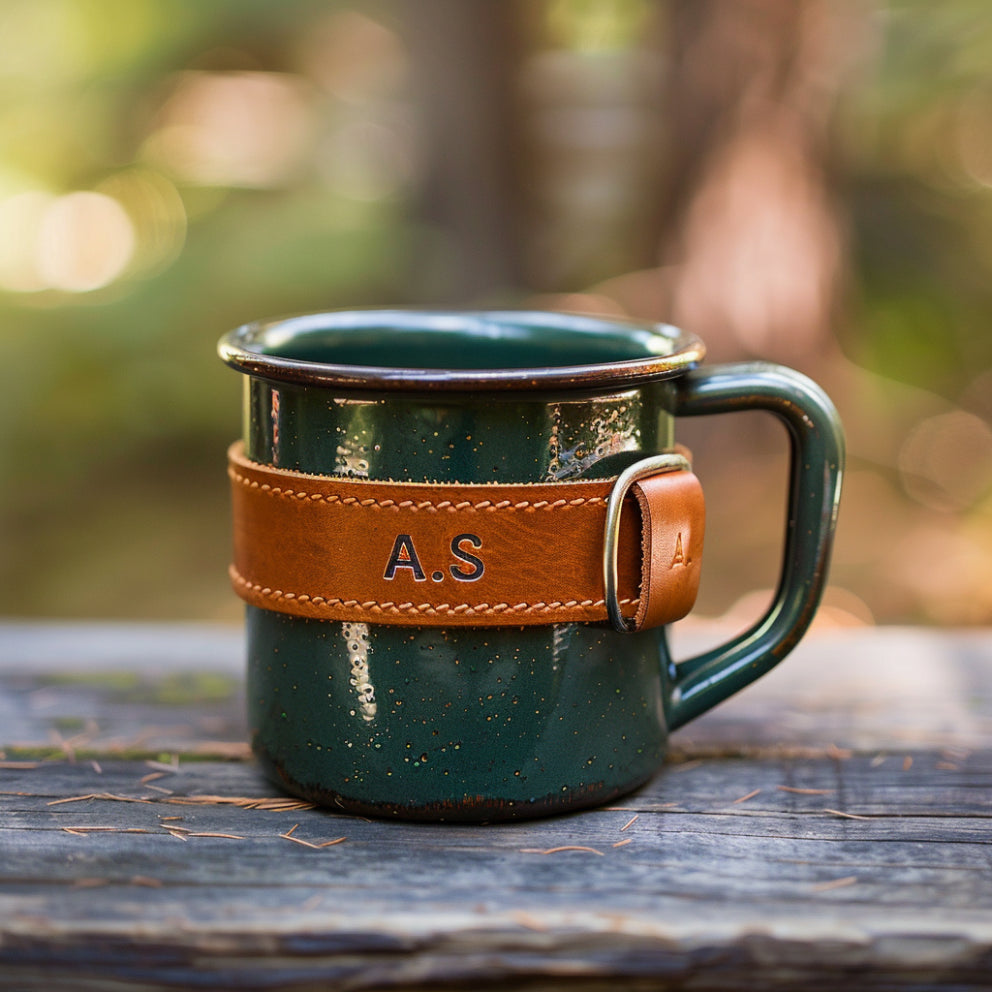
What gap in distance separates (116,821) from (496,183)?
3050mm

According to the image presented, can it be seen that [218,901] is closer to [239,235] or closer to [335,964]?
[335,964]

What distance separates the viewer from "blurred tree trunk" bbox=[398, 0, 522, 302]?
337cm

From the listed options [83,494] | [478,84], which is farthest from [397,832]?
[83,494]

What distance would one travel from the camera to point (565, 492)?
2.68 ft

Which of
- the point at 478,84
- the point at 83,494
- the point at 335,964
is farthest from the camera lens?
the point at 83,494

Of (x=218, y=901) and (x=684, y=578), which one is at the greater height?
Result: (x=684, y=578)

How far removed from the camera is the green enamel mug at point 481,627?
810mm

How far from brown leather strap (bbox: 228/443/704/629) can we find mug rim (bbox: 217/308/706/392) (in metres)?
0.07

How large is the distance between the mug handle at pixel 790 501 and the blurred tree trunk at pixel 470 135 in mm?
2763

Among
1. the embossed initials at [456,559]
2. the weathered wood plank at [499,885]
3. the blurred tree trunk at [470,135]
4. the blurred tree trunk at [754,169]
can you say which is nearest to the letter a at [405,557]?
the embossed initials at [456,559]

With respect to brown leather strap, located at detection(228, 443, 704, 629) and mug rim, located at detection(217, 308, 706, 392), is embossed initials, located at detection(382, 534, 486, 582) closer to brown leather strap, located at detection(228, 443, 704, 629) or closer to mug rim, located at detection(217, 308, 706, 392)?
brown leather strap, located at detection(228, 443, 704, 629)

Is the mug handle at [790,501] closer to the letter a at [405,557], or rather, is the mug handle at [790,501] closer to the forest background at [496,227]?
the letter a at [405,557]

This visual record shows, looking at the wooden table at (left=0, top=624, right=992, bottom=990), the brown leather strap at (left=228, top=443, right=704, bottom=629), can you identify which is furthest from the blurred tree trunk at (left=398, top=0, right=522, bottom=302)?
the brown leather strap at (left=228, top=443, right=704, bottom=629)

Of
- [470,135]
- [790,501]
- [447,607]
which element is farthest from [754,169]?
[447,607]
